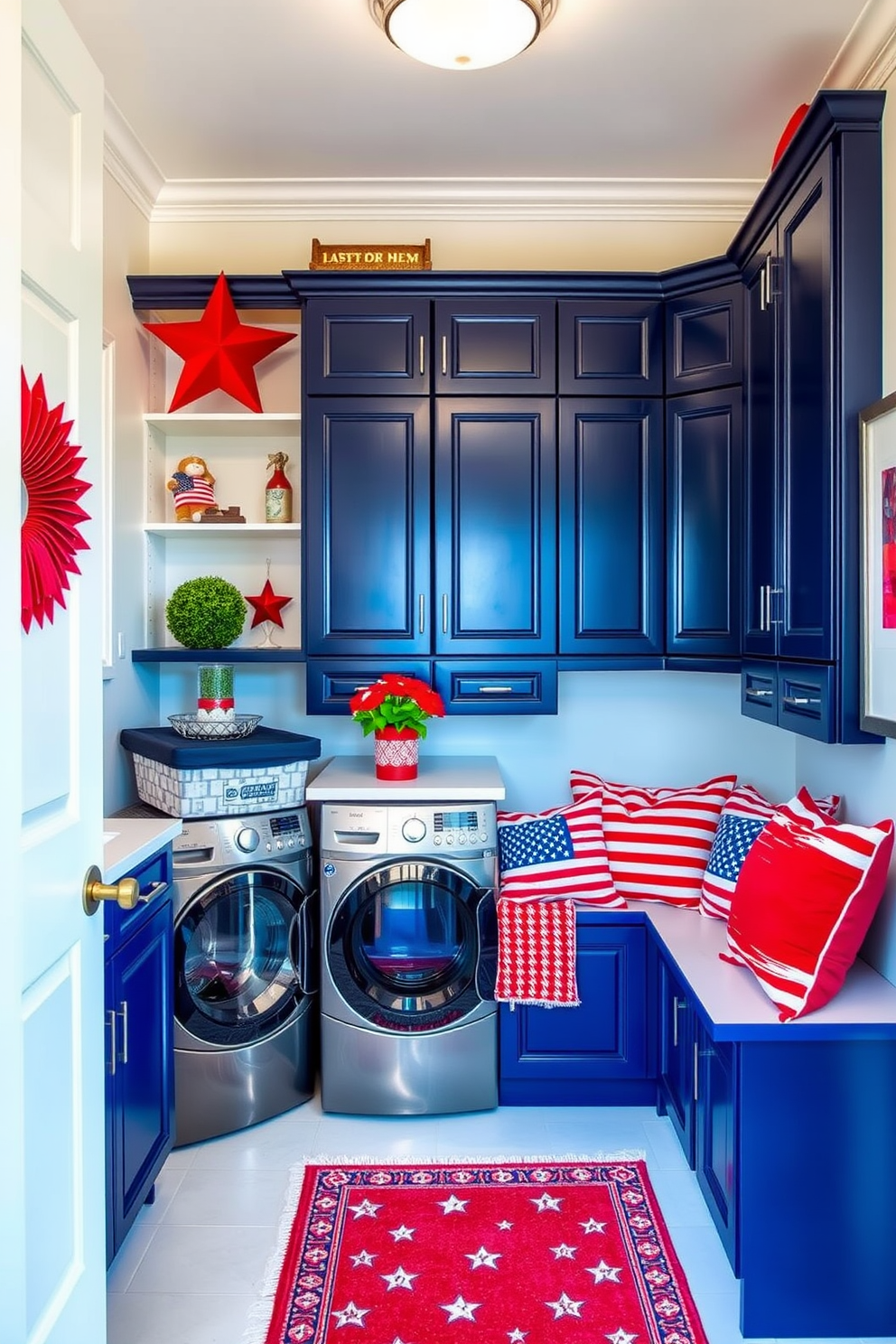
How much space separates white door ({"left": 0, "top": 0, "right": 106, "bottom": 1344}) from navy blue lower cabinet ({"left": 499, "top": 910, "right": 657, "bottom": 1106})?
159 cm

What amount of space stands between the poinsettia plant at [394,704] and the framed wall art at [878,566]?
4.00 ft

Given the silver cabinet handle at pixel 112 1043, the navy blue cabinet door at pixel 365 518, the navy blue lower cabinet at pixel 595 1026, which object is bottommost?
the navy blue lower cabinet at pixel 595 1026

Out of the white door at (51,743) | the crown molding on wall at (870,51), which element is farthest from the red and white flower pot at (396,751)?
the crown molding on wall at (870,51)

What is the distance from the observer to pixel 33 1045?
1.14 metres

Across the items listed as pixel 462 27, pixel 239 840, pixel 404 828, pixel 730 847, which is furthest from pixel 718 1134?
pixel 462 27

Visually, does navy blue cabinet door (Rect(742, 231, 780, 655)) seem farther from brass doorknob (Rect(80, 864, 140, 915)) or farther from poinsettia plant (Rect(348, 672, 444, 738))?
brass doorknob (Rect(80, 864, 140, 915))

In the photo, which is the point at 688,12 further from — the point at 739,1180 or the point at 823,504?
the point at 739,1180

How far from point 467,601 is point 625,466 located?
67 centimetres

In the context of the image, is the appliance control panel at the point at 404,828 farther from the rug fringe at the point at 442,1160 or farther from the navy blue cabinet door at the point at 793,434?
the navy blue cabinet door at the point at 793,434

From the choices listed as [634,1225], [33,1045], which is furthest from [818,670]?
[33,1045]

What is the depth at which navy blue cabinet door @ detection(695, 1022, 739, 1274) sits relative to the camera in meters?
1.88

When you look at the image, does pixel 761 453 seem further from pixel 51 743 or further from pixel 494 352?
pixel 51 743

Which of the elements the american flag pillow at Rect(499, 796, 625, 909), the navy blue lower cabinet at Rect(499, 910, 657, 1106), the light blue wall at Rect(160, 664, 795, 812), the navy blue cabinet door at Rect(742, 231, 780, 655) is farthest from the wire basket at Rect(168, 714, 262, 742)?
the navy blue cabinet door at Rect(742, 231, 780, 655)

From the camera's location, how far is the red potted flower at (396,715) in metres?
2.73
